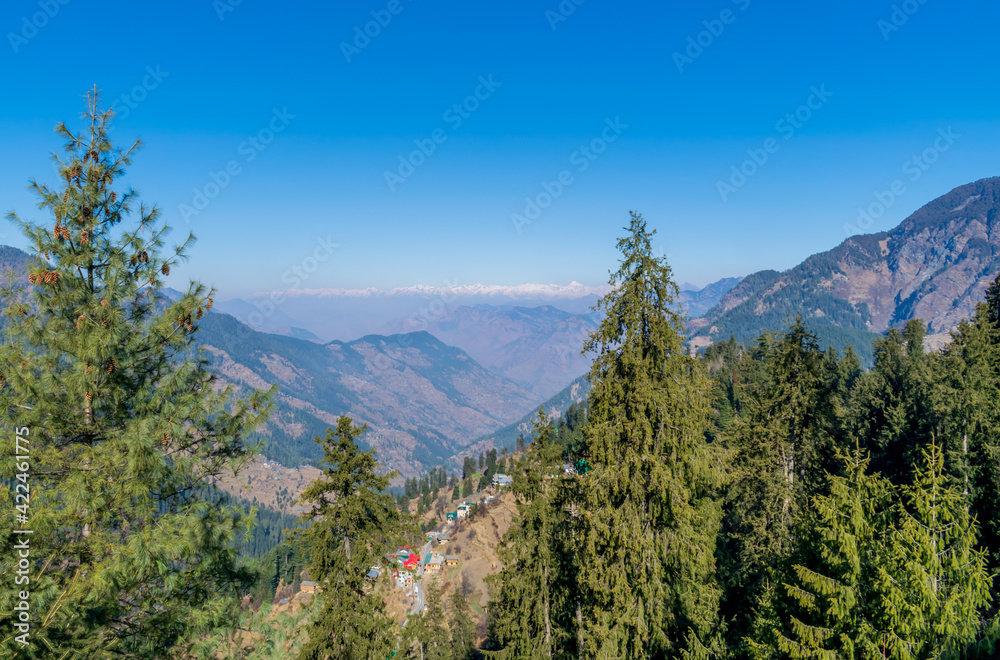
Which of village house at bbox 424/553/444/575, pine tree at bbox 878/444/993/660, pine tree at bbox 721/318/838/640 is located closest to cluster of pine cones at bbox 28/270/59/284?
pine tree at bbox 878/444/993/660

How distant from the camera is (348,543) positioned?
15.8 m

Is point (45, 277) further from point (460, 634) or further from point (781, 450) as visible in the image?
point (460, 634)

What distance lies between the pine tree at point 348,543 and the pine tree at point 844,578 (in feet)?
40.1

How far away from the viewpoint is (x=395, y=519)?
1678 centimetres

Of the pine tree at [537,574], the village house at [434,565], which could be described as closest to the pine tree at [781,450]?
the pine tree at [537,574]

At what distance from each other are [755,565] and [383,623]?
17.0 m

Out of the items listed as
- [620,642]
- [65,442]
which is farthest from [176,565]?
[620,642]

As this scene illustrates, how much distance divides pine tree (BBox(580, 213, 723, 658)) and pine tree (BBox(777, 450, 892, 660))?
2508 mm

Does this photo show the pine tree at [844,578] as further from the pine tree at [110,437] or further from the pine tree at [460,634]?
the pine tree at [460,634]

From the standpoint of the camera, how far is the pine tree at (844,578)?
34.7 feet

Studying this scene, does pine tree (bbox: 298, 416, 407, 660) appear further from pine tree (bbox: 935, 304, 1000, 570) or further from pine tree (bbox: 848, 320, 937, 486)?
pine tree (bbox: 848, 320, 937, 486)

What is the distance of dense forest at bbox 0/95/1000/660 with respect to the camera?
Answer: 7543mm

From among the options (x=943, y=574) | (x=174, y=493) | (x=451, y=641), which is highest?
(x=174, y=493)

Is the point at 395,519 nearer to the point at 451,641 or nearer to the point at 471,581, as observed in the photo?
the point at 451,641
